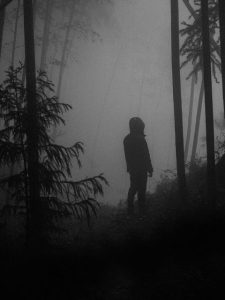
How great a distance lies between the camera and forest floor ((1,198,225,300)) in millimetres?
4848

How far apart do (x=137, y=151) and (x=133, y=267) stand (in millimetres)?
4090

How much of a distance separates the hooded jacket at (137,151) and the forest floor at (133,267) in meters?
2.62

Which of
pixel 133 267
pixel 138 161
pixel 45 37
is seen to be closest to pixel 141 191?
pixel 138 161

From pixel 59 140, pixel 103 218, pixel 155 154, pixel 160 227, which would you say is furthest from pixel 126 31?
pixel 160 227

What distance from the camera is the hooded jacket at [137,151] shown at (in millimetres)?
9039

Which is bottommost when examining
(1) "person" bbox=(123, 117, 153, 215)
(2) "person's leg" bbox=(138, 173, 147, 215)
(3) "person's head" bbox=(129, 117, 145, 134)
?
(2) "person's leg" bbox=(138, 173, 147, 215)

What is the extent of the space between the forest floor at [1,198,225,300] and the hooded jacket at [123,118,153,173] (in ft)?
8.59

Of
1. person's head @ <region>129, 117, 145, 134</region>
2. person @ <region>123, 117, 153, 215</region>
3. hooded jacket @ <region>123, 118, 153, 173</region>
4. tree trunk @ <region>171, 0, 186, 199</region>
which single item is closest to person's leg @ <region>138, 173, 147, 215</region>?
person @ <region>123, 117, 153, 215</region>

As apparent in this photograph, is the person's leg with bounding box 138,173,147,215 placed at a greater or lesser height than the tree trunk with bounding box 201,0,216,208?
lesser

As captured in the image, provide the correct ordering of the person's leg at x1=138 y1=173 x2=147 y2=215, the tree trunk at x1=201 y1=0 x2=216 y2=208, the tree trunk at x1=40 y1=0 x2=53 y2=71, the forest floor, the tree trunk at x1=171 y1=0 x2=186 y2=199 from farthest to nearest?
the tree trunk at x1=40 y1=0 x2=53 y2=71, the person's leg at x1=138 y1=173 x2=147 y2=215, the tree trunk at x1=171 y1=0 x2=186 y2=199, the tree trunk at x1=201 y1=0 x2=216 y2=208, the forest floor

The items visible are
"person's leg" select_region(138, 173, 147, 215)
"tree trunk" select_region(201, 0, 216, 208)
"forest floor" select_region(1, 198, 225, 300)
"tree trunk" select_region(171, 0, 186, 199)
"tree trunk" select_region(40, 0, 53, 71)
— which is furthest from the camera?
"tree trunk" select_region(40, 0, 53, 71)

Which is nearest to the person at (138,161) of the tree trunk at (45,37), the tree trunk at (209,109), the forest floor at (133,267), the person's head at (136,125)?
the person's head at (136,125)

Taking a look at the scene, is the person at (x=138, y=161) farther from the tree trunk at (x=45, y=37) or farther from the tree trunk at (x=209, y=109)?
the tree trunk at (x=45, y=37)

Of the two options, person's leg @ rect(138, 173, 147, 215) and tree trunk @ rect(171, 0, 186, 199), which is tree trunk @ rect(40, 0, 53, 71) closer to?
tree trunk @ rect(171, 0, 186, 199)
